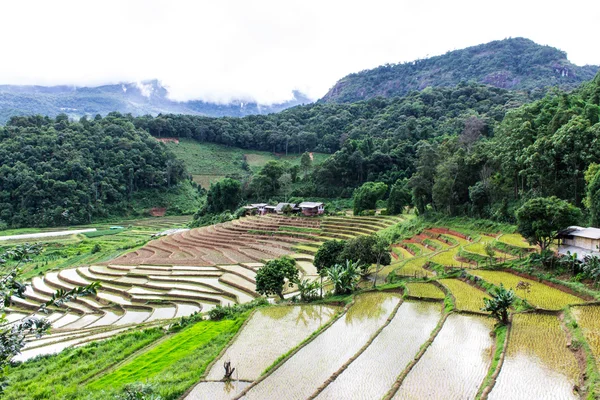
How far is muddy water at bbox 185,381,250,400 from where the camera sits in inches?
413

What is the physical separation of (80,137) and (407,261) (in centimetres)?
6014

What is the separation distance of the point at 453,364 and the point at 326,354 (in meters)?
3.69

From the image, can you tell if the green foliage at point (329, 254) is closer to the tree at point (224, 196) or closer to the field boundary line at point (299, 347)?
the field boundary line at point (299, 347)

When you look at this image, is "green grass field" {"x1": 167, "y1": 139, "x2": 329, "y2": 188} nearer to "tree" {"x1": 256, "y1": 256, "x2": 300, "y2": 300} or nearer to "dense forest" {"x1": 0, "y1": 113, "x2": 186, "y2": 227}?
"dense forest" {"x1": 0, "y1": 113, "x2": 186, "y2": 227}

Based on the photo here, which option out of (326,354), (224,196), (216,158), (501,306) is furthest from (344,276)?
(216,158)

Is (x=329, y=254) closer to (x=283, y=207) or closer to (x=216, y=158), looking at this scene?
(x=283, y=207)

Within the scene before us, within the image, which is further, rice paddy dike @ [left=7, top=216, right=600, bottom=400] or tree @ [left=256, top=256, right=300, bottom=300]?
tree @ [left=256, top=256, right=300, bottom=300]

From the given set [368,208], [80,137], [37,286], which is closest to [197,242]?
[37,286]

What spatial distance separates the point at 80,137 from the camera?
210 ft

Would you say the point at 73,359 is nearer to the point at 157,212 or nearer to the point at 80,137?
the point at 157,212

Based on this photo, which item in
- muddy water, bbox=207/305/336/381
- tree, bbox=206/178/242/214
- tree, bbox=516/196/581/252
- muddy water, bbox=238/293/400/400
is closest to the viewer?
muddy water, bbox=238/293/400/400

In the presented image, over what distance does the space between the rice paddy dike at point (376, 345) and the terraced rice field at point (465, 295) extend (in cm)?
4

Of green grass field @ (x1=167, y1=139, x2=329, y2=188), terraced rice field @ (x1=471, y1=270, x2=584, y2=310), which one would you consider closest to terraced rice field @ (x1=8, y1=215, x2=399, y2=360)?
terraced rice field @ (x1=471, y1=270, x2=584, y2=310)

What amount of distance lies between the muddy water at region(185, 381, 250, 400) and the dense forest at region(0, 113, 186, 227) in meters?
50.5
